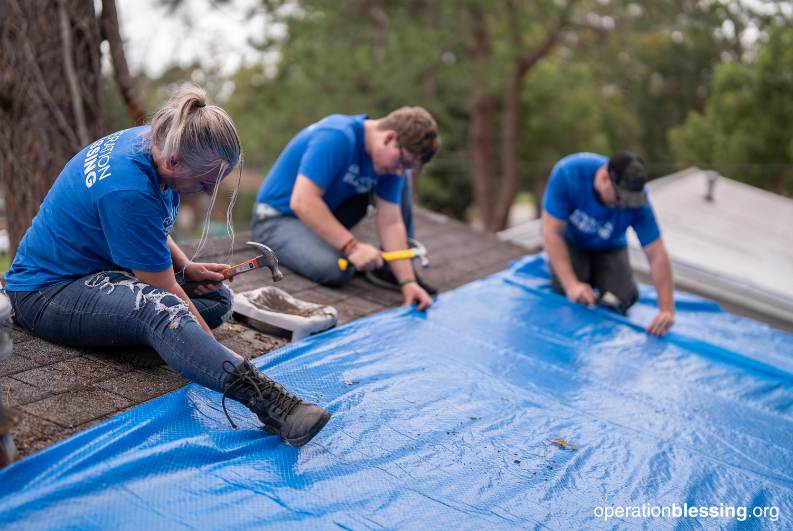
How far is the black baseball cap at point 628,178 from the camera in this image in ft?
9.93

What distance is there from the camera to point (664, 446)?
79.4 inches

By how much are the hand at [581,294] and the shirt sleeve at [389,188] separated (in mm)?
988

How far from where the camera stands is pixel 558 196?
→ 3.37m

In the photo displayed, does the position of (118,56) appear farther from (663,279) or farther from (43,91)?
(663,279)

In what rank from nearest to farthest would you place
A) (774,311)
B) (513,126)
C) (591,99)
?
(774,311) < (513,126) < (591,99)

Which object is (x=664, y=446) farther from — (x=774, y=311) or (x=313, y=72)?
(x=313, y=72)

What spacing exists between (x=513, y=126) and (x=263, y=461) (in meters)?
11.3

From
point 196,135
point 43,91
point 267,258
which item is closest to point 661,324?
point 267,258

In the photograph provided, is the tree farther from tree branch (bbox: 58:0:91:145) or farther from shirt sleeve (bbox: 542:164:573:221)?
shirt sleeve (bbox: 542:164:573:221)

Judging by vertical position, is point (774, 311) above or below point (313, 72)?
below

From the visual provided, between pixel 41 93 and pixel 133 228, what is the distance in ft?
6.00

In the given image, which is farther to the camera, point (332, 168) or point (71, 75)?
point (71, 75)

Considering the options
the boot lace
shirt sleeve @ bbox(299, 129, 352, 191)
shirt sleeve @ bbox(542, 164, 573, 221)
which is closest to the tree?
shirt sleeve @ bbox(299, 129, 352, 191)

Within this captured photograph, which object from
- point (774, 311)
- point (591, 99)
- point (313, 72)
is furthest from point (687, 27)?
point (774, 311)
